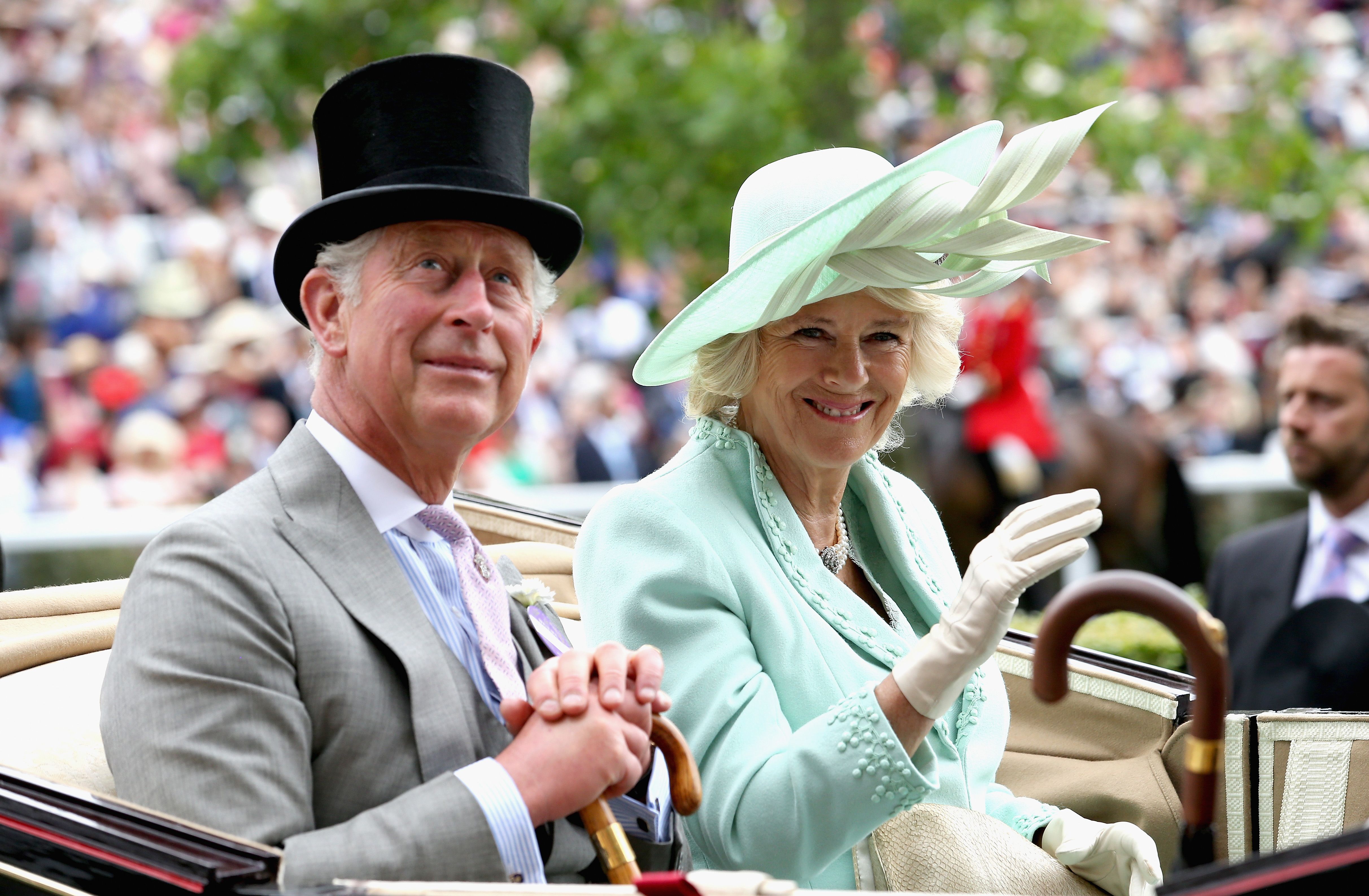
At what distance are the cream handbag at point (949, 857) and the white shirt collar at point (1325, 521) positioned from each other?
2.66 meters

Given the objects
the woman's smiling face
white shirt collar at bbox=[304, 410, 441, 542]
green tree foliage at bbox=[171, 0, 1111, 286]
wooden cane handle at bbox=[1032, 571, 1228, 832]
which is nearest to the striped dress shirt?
white shirt collar at bbox=[304, 410, 441, 542]

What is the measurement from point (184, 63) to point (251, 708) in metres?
6.72

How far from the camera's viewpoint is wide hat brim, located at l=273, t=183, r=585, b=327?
7.02ft

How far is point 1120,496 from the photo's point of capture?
10.0 metres

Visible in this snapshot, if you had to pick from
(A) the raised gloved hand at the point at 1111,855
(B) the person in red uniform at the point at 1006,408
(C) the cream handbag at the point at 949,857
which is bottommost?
(A) the raised gloved hand at the point at 1111,855

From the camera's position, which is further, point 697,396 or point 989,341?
point 989,341

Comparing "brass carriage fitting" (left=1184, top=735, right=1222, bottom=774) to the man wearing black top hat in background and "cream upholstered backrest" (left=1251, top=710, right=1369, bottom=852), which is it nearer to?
"cream upholstered backrest" (left=1251, top=710, right=1369, bottom=852)

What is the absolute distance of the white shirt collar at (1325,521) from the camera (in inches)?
185

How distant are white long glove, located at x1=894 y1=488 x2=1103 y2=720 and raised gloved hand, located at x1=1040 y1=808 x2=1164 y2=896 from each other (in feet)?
1.69

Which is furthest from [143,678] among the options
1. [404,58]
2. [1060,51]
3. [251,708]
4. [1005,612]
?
[1060,51]

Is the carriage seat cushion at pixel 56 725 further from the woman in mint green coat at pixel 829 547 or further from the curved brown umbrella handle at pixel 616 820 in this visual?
the woman in mint green coat at pixel 829 547

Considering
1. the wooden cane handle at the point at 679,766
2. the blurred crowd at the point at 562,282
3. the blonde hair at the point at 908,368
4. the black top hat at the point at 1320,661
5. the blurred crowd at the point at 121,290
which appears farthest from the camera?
the blurred crowd at the point at 562,282

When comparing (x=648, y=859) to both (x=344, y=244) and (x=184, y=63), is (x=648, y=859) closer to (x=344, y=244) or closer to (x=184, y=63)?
(x=344, y=244)

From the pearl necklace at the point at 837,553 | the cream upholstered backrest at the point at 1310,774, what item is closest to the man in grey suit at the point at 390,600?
the pearl necklace at the point at 837,553
